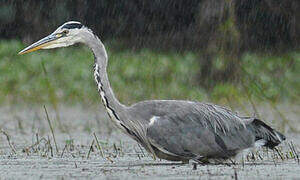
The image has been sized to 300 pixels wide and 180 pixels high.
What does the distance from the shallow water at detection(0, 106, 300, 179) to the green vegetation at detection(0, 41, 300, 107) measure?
3447 mm

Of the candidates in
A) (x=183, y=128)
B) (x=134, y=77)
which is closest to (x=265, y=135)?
(x=183, y=128)

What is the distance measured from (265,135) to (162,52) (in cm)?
1086

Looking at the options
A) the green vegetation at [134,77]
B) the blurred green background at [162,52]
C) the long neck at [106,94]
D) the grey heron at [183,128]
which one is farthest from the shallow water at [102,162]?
the green vegetation at [134,77]

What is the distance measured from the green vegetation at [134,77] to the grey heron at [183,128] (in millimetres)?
5956

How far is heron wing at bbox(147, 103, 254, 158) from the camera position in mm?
8531

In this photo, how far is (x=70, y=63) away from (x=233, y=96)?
4185mm

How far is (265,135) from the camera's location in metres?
8.83

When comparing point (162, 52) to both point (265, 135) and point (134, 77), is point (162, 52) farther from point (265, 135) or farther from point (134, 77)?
point (265, 135)

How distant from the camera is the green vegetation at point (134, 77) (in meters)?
15.8

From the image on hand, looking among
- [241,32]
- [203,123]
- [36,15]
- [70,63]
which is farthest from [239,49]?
[203,123]

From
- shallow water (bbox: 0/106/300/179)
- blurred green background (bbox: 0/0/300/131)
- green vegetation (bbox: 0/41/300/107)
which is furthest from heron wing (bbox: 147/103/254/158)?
green vegetation (bbox: 0/41/300/107)

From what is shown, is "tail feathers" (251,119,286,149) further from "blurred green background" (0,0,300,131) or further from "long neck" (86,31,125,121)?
"blurred green background" (0,0,300,131)

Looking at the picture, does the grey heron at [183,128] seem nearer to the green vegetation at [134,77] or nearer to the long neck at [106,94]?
the long neck at [106,94]

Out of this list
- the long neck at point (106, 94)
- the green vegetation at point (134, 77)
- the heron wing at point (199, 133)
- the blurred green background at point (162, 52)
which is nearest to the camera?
the heron wing at point (199, 133)
